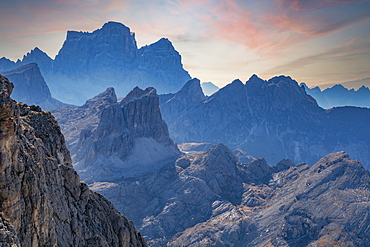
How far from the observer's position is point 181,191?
199m

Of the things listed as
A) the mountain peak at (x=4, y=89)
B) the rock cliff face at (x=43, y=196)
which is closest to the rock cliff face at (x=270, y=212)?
the rock cliff face at (x=43, y=196)

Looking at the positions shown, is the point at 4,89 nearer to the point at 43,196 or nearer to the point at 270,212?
the point at 43,196

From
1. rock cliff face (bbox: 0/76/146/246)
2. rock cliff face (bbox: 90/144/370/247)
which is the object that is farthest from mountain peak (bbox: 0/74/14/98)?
rock cliff face (bbox: 90/144/370/247)

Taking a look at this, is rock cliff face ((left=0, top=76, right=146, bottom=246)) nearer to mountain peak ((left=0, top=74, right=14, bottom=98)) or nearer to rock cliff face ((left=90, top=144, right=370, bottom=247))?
mountain peak ((left=0, top=74, right=14, bottom=98))

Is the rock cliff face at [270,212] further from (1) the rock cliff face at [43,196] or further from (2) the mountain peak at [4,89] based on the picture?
(2) the mountain peak at [4,89]

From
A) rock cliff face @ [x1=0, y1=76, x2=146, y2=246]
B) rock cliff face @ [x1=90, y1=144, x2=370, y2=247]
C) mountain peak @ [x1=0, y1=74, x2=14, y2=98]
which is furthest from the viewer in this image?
rock cliff face @ [x1=90, y1=144, x2=370, y2=247]

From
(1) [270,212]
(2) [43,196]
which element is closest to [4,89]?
(2) [43,196]

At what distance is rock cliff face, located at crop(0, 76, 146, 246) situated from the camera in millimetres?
25203

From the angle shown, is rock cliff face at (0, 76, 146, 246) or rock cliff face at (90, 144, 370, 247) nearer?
rock cliff face at (0, 76, 146, 246)

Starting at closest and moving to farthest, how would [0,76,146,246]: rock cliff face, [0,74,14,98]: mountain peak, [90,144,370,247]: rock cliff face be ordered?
1. [0,76,146,246]: rock cliff face
2. [0,74,14,98]: mountain peak
3. [90,144,370,247]: rock cliff face

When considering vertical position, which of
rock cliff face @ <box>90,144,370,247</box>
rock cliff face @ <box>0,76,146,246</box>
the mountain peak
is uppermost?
the mountain peak

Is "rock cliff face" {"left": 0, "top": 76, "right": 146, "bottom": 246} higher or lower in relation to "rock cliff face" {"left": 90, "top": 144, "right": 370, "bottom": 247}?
higher

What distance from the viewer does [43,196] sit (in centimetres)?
2958

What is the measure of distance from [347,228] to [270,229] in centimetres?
3491
